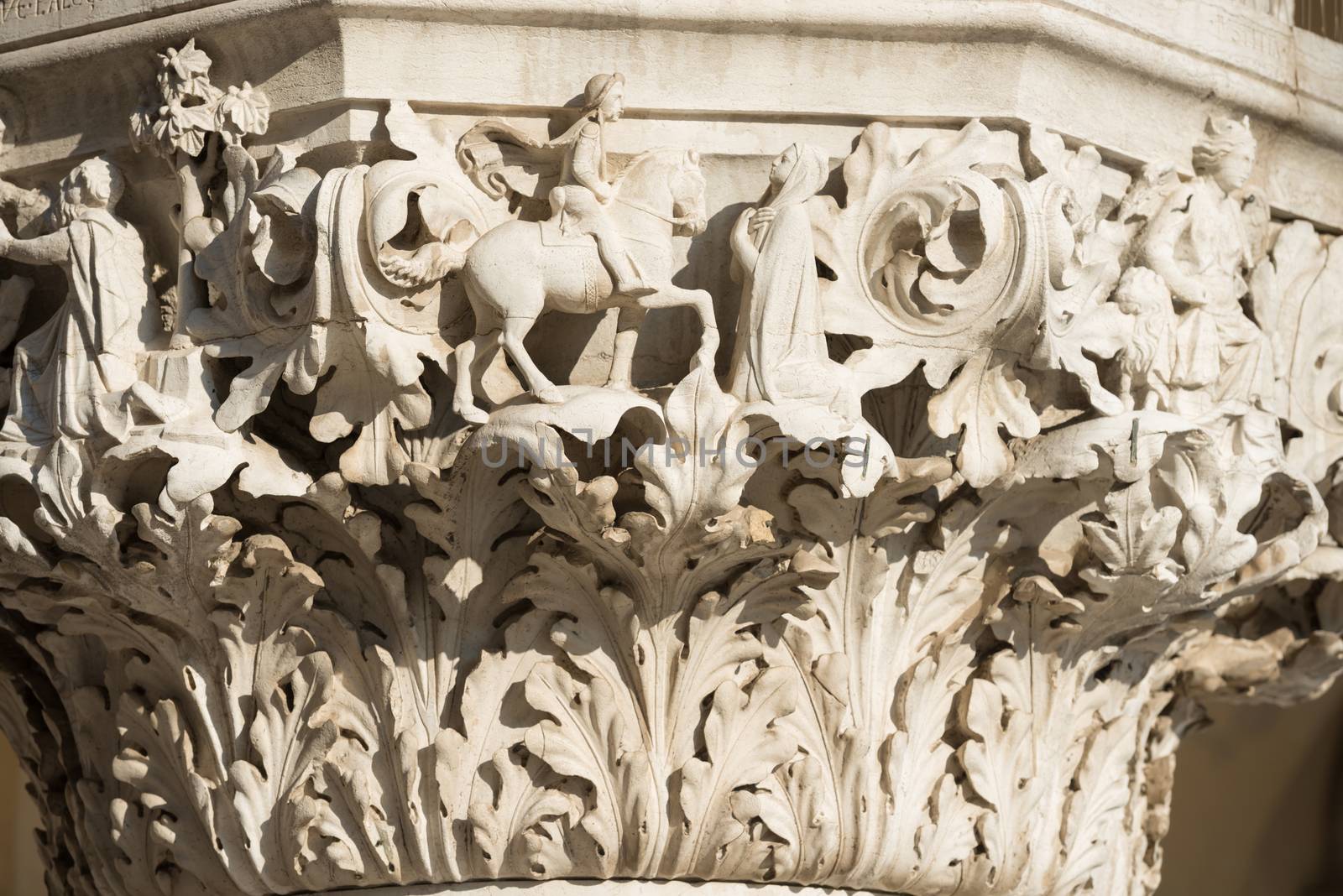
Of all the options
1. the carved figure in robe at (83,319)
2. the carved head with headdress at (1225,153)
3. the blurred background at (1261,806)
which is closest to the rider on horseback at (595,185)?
the carved figure in robe at (83,319)

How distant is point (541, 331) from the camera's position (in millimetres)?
3785

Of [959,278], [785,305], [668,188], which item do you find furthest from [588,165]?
[959,278]

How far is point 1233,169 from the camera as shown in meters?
4.11

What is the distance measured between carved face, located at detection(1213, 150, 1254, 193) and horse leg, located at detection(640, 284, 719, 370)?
1.01 meters

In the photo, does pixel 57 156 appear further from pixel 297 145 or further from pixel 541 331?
pixel 541 331

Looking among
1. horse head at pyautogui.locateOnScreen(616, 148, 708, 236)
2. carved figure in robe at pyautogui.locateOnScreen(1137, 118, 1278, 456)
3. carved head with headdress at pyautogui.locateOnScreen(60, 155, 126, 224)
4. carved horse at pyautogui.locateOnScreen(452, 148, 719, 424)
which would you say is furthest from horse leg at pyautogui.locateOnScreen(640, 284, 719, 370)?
carved head with headdress at pyautogui.locateOnScreen(60, 155, 126, 224)

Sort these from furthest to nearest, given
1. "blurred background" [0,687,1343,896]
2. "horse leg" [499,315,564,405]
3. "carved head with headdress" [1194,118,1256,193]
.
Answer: "blurred background" [0,687,1343,896] → "carved head with headdress" [1194,118,1256,193] → "horse leg" [499,315,564,405]

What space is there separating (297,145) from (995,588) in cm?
137

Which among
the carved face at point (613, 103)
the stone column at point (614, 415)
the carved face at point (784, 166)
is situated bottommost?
the stone column at point (614, 415)

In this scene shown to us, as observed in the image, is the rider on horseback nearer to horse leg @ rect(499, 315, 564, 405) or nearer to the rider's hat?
the rider's hat

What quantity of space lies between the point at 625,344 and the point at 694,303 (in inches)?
5.2

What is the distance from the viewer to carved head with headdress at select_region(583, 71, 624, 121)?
144 inches

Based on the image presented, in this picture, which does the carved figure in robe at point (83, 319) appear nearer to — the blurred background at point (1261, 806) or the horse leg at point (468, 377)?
the horse leg at point (468, 377)

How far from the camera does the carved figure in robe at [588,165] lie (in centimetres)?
361
